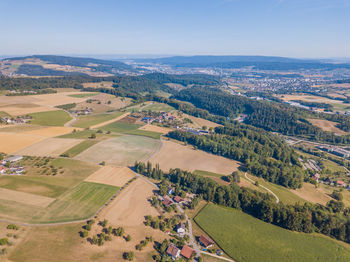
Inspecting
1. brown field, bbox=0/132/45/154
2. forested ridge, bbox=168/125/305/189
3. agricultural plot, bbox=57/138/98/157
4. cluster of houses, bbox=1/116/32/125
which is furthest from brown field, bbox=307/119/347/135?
cluster of houses, bbox=1/116/32/125

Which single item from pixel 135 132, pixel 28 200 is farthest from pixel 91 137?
pixel 28 200

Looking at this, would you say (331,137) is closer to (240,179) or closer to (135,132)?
(240,179)

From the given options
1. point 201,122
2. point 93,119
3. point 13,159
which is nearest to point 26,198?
point 13,159

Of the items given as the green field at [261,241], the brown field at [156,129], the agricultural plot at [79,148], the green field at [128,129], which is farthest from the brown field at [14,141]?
the green field at [261,241]

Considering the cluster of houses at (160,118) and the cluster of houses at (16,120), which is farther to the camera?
the cluster of houses at (160,118)

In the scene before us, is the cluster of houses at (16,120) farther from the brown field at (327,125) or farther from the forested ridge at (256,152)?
the brown field at (327,125)

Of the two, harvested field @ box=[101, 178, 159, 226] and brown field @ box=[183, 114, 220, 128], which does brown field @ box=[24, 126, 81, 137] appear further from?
brown field @ box=[183, 114, 220, 128]
